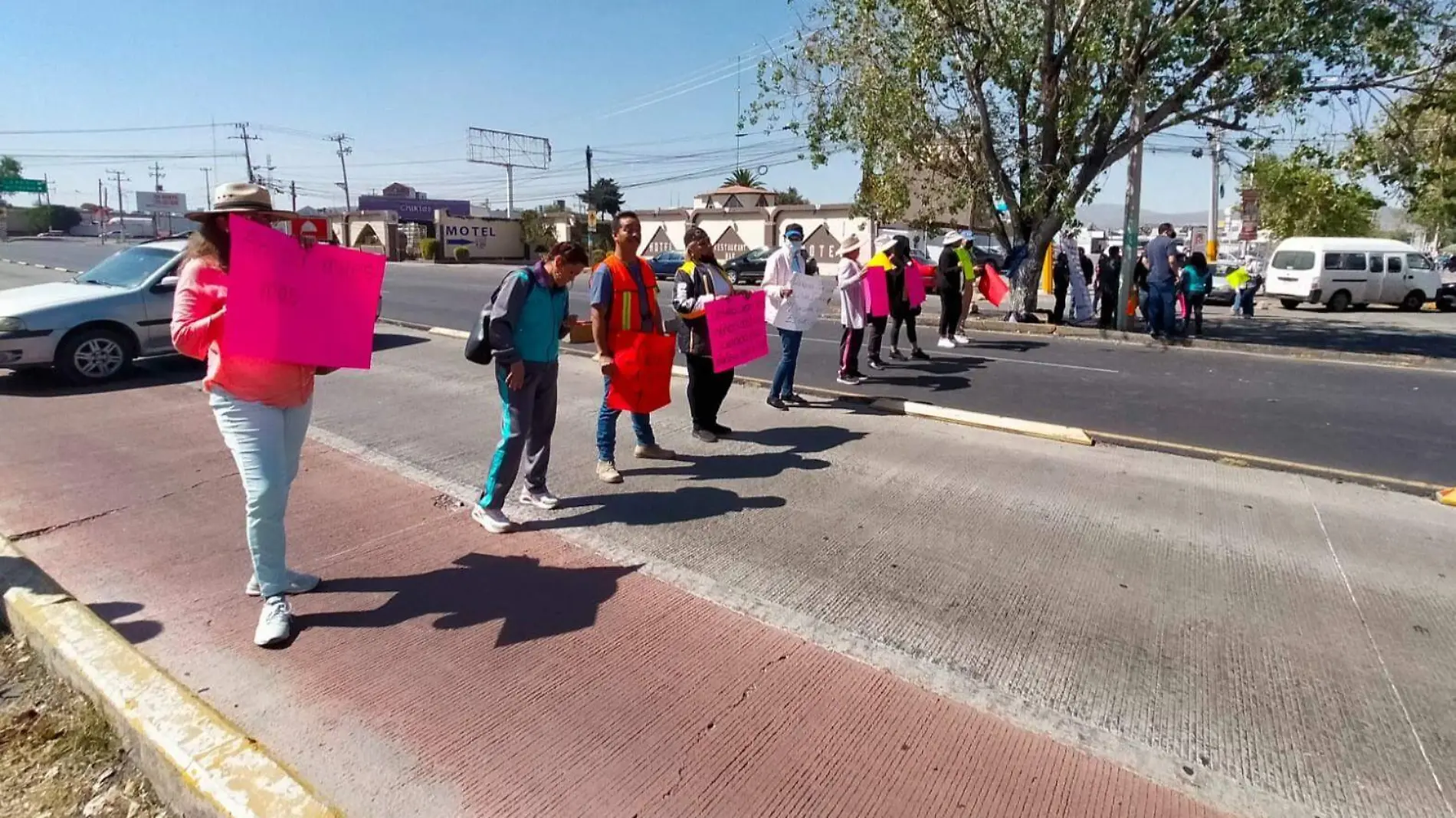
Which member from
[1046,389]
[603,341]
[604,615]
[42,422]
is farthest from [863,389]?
[42,422]

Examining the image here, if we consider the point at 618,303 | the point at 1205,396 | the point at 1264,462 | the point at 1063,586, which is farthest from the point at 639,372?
the point at 1205,396

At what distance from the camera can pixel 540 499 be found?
5.18m

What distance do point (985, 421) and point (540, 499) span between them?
4.32 meters

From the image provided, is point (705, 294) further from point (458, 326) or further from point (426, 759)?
point (458, 326)

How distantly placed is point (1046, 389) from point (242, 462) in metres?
8.50

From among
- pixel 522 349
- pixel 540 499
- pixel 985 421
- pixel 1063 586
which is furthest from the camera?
pixel 985 421

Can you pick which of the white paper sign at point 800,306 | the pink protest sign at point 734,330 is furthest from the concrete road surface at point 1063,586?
the white paper sign at point 800,306

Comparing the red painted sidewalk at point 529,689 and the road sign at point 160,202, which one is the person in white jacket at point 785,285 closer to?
the red painted sidewalk at point 529,689

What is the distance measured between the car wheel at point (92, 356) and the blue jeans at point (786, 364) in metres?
7.45

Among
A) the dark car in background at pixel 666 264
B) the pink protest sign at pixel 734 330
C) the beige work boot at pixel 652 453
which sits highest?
the dark car in background at pixel 666 264

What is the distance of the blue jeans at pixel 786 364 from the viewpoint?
7918 mm

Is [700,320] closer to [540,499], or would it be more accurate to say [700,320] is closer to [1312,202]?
[540,499]

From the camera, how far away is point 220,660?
338cm

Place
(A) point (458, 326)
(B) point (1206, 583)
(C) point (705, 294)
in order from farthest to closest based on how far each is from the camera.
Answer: (A) point (458, 326) → (C) point (705, 294) → (B) point (1206, 583)
